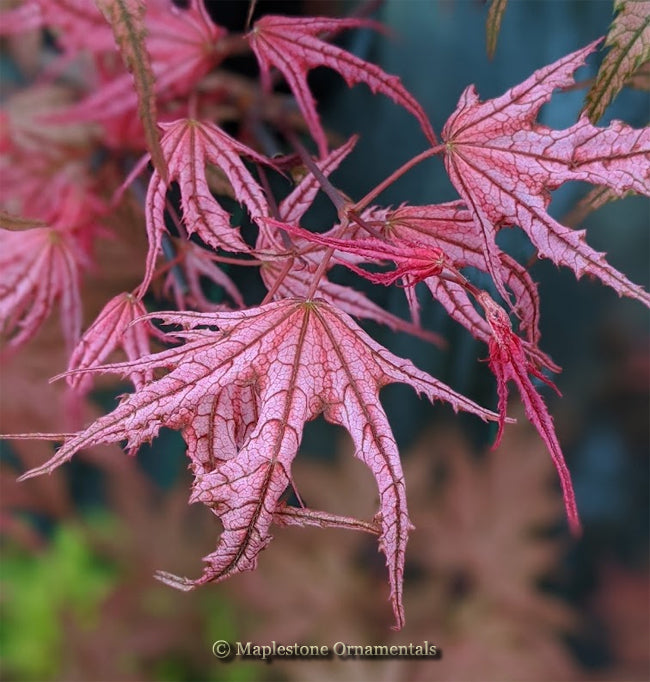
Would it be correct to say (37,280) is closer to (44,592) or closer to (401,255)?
(401,255)

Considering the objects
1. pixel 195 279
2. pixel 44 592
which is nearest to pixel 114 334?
pixel 195 279

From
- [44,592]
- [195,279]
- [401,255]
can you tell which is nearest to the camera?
[401,255]

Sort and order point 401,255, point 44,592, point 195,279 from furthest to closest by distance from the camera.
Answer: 1. point 44,592
2. point 195,279
3. point 401,255

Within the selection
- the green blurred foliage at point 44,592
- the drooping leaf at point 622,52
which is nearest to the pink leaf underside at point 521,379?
the drooping leaf at point 622,52

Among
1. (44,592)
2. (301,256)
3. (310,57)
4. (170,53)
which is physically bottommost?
(44,592)

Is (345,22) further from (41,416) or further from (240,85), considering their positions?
(41,416)

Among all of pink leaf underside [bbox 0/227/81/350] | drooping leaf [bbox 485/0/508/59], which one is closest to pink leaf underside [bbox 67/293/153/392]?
pink leaf underside [bbox 0/227/81/350]

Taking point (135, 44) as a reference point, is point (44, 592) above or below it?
below

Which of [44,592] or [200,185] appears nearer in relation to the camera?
[200,185]

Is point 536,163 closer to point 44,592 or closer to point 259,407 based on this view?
point 259,407
